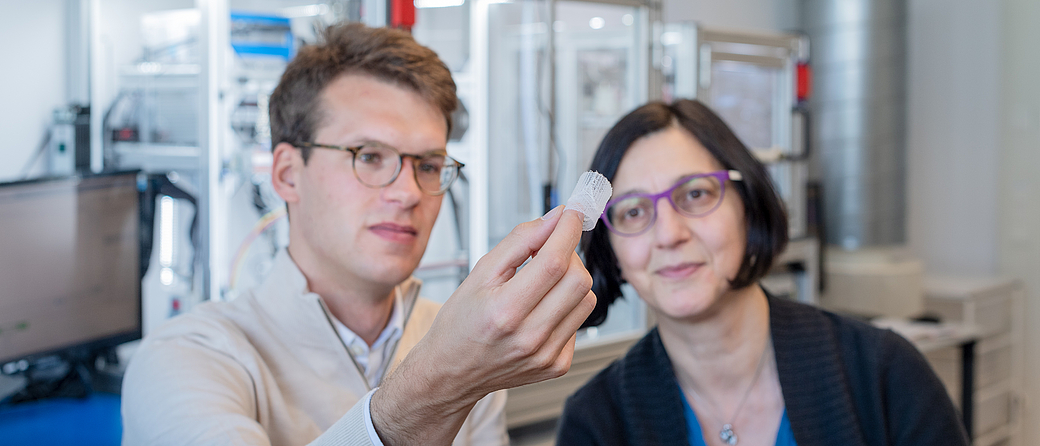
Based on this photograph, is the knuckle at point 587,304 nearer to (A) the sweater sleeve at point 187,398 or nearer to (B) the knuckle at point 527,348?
(B) the knuckle at point 527,348

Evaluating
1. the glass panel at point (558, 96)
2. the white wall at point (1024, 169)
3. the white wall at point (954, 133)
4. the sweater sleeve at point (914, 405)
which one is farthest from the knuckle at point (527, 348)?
the white wall at point (954, 133)

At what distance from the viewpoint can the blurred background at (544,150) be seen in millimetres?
2045

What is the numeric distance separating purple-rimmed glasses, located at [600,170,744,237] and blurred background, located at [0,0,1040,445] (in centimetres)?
134

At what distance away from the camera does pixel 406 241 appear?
121cm

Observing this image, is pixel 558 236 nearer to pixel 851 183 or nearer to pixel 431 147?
pixel 431 147

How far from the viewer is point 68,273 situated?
1.93 metres

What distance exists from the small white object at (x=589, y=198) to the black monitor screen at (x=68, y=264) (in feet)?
5.38

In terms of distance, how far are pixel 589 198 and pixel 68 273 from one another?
5.63ft

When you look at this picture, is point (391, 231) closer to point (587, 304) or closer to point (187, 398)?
point (187, 398)

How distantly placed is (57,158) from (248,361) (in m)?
2.13

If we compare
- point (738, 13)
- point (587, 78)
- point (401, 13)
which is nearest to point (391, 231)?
point (401, 13)

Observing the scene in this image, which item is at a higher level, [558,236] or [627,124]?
[627,124]

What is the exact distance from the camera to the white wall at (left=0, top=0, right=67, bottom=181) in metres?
2.75

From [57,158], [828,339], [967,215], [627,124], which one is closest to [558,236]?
[627,124]
